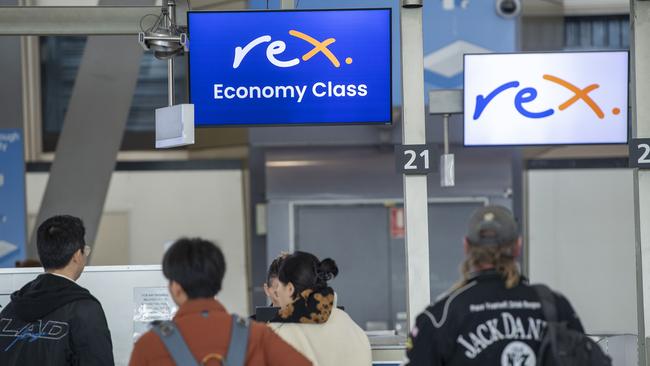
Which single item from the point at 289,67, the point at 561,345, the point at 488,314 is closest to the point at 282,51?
the point at 289,67

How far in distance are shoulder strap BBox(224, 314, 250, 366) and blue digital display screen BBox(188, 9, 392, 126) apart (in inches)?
119

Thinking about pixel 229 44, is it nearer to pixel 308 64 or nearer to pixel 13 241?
pixel 308 64

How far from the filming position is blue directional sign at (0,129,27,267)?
30.5ft

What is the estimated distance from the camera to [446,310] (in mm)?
3125

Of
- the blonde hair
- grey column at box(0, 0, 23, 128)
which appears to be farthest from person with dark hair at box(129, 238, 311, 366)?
grey column at box(0, 0, 23, 128)

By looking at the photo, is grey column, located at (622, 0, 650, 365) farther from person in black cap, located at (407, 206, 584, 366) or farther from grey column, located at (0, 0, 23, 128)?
grey column, located at (0, 0, 23, 128)

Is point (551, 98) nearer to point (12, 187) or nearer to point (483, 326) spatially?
point (483, 326)

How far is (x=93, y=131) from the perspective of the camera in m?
8.43

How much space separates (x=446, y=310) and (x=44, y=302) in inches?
62.0

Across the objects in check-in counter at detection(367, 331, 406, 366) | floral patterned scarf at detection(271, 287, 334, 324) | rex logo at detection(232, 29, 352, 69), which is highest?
rex logo at detection(232, 29, 352, 69)

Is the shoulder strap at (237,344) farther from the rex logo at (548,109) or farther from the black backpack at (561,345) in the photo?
the rex logo at (548,109)

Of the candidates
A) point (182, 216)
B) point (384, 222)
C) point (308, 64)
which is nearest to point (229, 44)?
point (308, 64)

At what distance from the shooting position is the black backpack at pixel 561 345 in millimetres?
3062

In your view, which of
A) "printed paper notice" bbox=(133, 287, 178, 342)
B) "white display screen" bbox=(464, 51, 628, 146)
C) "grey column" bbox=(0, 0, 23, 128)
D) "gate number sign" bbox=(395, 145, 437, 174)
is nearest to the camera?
A: "printed paper notice" bbox=(133, 287, 178, 342)
